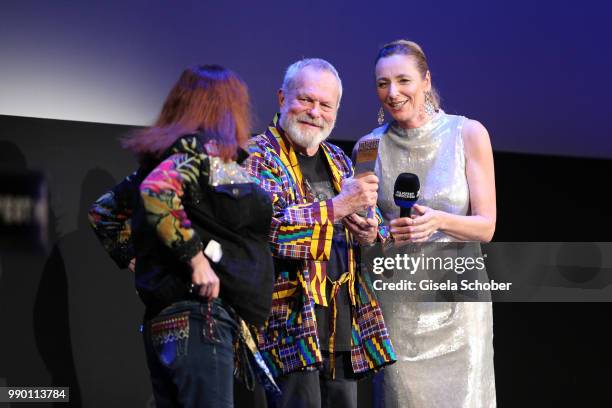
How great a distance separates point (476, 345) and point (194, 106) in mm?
1377

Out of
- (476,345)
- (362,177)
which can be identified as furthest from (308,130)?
(476,345)

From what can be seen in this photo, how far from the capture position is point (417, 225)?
262 cm

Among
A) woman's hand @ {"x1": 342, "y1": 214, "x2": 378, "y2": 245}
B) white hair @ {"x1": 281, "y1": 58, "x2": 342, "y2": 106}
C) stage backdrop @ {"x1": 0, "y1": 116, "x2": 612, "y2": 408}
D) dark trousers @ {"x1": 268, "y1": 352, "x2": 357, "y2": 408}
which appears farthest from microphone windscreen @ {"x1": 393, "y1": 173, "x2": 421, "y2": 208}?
stage backdrop @ {"x1": 0, "y1": 116, "x2": 612, "y2": 408}

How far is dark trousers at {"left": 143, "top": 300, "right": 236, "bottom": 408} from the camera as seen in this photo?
196 cm

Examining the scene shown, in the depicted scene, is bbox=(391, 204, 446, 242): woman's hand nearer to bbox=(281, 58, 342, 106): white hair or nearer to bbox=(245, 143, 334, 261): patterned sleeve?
bbox=(245, 143, 334, 261): patterned sleeve

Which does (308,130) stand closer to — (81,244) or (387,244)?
(387,244)

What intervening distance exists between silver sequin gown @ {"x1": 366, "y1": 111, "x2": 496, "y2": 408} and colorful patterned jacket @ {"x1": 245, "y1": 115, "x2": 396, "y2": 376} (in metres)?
0.25

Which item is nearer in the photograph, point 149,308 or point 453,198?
point 149,308

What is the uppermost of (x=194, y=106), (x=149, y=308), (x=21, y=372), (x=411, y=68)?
(x=411, y=68)

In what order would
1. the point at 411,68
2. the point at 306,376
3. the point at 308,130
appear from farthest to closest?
the point at 411,68, the point at 308,130, the point at 306,376

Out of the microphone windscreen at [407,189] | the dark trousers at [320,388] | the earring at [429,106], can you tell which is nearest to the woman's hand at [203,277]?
the dark trousers at [320,388]

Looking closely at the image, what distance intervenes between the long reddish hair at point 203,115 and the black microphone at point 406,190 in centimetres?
60

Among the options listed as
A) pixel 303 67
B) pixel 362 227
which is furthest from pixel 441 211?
pixel 303 67

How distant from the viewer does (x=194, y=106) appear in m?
2.11
